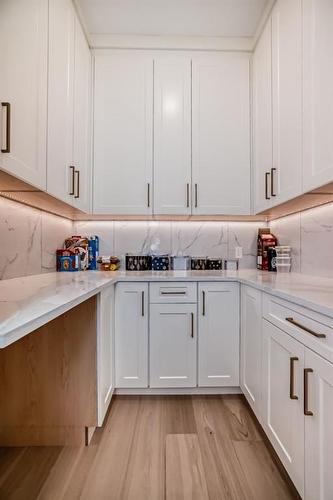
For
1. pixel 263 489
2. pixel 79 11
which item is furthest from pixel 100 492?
pixel 79 11

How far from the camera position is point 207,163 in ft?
7.83

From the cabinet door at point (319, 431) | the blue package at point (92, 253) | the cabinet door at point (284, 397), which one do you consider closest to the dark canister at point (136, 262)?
the blue package at point (92, 253)

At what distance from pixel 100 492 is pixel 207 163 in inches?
82.8

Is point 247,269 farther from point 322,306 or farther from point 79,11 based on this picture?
point 79,11

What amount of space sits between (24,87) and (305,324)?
1.49 metres

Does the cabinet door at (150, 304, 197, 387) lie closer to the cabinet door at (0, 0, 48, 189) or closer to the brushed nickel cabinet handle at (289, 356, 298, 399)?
the brushed nickel cabinet handle at (289, 356, 298, 399)

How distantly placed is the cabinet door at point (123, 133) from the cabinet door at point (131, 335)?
2.18 feet

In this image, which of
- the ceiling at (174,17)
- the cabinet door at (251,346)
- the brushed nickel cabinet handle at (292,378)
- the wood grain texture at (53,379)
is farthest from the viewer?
the ceiling at (174,17)

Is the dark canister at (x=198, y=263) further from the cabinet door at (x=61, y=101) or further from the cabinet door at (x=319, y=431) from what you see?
the cabinet door at (x=319, y=431)

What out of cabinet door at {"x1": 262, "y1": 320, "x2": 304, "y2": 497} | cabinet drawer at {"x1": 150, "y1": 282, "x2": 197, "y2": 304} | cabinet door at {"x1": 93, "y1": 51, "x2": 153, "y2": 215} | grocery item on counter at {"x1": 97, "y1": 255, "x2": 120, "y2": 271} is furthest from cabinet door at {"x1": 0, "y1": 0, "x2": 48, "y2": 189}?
cabinet door at {"x1": 262, "y1": 320, "x2": 304, "y2": 497}

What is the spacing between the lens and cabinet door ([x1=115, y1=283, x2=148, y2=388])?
204cm

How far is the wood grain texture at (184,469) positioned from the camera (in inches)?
49.3

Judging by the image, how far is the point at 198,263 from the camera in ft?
8.54

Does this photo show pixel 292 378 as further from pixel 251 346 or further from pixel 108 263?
pixel 108 263
